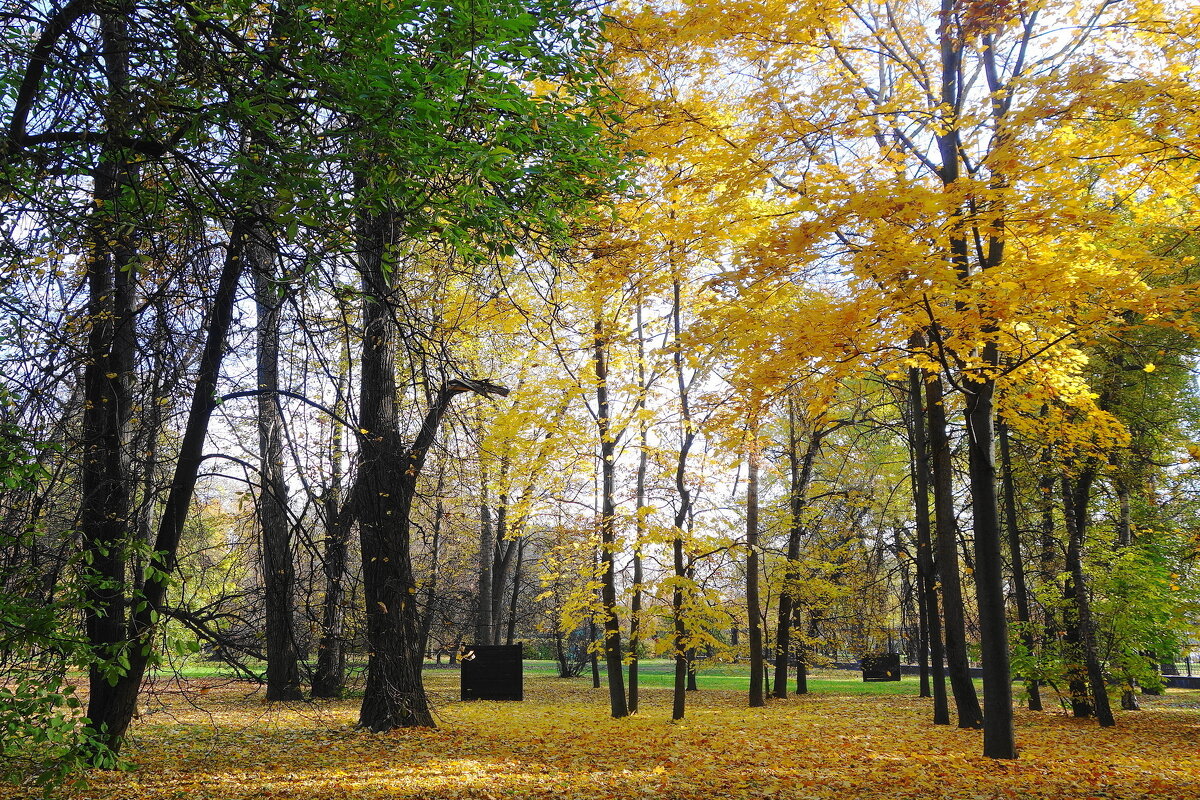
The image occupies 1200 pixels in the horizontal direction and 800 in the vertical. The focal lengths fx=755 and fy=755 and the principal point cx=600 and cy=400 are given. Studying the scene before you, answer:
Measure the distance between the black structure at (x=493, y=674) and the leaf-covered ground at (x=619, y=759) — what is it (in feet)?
13.3

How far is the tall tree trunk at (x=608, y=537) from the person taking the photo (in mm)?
12328

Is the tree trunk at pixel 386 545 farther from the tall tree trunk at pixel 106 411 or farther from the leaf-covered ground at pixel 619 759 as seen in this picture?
the tall tree trunk at pixel 106 411

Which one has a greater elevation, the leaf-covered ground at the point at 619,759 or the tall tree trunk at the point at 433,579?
the tall tree trunk at the point at 433,579

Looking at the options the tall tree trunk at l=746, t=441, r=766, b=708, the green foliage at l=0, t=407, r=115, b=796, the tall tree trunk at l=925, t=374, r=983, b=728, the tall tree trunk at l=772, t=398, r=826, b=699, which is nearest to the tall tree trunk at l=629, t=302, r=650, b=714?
the tall tree trunk at l=746, t=441, r=766, b=708

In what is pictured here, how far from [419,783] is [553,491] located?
7.68m

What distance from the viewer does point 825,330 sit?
23.2 feet

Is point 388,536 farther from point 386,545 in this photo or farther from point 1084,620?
point 1084,620

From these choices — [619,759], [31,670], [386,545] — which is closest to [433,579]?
[386,545]

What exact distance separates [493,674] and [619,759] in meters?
9.45

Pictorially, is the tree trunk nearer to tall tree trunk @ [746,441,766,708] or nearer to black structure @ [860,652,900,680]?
tall tree trunk @ [746,441,766,708]

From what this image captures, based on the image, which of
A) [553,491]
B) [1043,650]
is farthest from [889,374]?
[1043,650]

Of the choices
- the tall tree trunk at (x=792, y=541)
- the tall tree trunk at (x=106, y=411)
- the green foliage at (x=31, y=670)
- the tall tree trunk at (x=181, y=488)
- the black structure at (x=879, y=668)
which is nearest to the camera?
the green foliage at (x=31, y=670)

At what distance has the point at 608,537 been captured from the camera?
1254 cm

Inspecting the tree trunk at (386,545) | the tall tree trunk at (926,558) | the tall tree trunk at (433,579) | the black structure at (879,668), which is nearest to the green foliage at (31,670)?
the tree trunk at (386,545)
